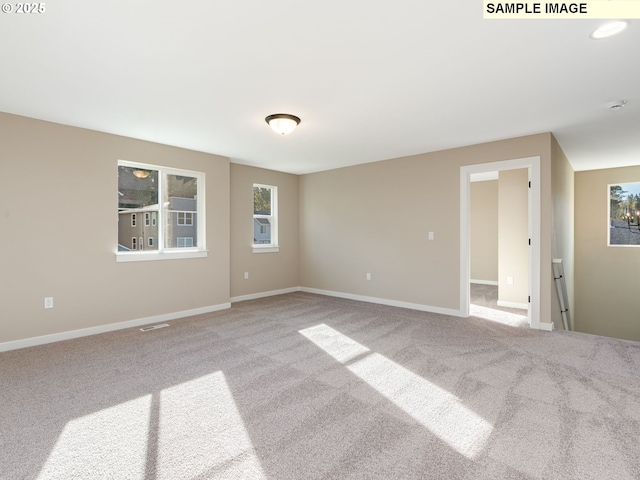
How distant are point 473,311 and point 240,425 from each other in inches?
167

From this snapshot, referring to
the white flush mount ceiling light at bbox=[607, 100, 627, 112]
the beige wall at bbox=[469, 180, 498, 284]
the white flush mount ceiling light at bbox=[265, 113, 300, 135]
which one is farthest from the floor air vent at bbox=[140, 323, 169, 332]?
the beige wall at bbox=[469, 180, 498, 284]

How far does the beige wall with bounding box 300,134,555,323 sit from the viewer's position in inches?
175

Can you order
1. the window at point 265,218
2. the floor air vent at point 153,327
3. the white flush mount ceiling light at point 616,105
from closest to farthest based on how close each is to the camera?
1. the white flush mount ceiling light at point 616,105
2. the floor air vent at point 153,327
3. the window at point 265,218

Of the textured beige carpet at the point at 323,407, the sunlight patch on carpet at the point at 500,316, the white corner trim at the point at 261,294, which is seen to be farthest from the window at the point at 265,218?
the sunlight patch on carpet at the point at 500,316

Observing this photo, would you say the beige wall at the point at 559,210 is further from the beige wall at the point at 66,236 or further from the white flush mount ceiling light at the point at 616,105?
the beige wall at the point at 66,236

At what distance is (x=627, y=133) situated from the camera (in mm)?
4160

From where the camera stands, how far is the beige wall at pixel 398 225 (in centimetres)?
446

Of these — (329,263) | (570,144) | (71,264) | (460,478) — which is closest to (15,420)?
(71,264)

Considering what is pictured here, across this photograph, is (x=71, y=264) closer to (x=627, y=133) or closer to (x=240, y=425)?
(x=240, y=425)

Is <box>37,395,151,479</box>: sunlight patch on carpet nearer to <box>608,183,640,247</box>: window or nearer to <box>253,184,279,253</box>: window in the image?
<box>253,184,279,253</box>: window

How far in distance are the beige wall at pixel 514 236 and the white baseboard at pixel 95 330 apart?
4.95m

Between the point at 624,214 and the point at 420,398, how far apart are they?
6682 millimetres

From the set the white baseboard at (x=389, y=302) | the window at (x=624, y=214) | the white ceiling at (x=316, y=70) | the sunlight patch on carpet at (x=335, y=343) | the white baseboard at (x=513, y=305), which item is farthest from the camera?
the window at (x=624, y=214)

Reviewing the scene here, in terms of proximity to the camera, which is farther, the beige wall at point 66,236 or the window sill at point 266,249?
the window sill at point 266,249
